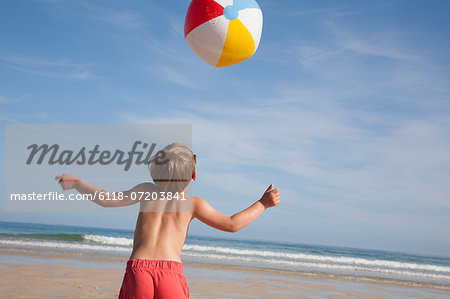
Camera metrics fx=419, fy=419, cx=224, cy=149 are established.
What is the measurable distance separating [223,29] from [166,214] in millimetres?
2555

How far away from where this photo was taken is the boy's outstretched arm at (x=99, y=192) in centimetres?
247

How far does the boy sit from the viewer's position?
2.41 metres

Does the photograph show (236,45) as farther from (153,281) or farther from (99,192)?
(153,281)

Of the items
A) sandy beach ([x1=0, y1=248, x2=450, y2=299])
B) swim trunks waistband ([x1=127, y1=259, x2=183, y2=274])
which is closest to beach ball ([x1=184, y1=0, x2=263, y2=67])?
swim trunks waistband ([x1=127, y1=259, x2=183, y2=274])

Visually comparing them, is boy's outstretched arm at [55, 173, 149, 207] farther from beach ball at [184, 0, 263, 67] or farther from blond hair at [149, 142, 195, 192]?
beach ball at [184, 0, 263, 67]

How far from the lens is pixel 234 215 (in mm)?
2564

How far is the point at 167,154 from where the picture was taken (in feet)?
8.40

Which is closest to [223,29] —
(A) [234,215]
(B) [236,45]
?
(B) [236,45]

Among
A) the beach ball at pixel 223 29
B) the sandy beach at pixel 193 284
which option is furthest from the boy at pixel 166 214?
the sandy beach at pixel 193 284

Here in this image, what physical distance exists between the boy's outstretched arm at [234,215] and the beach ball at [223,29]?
236cm

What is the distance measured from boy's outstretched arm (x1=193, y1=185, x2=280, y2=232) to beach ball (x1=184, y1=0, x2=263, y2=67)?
2362 millimetres

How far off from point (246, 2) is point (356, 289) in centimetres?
738

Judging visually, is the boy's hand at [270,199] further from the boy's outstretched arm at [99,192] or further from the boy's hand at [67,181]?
the boy's hand at [67,181]

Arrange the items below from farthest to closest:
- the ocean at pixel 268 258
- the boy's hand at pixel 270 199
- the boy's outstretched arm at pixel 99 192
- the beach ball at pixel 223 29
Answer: the ocean at pixel 268 258
the beach ball at pixel 223 29
the boy's hand at pixel 270 199
the boy's outstretched arm at pixel 99 192
